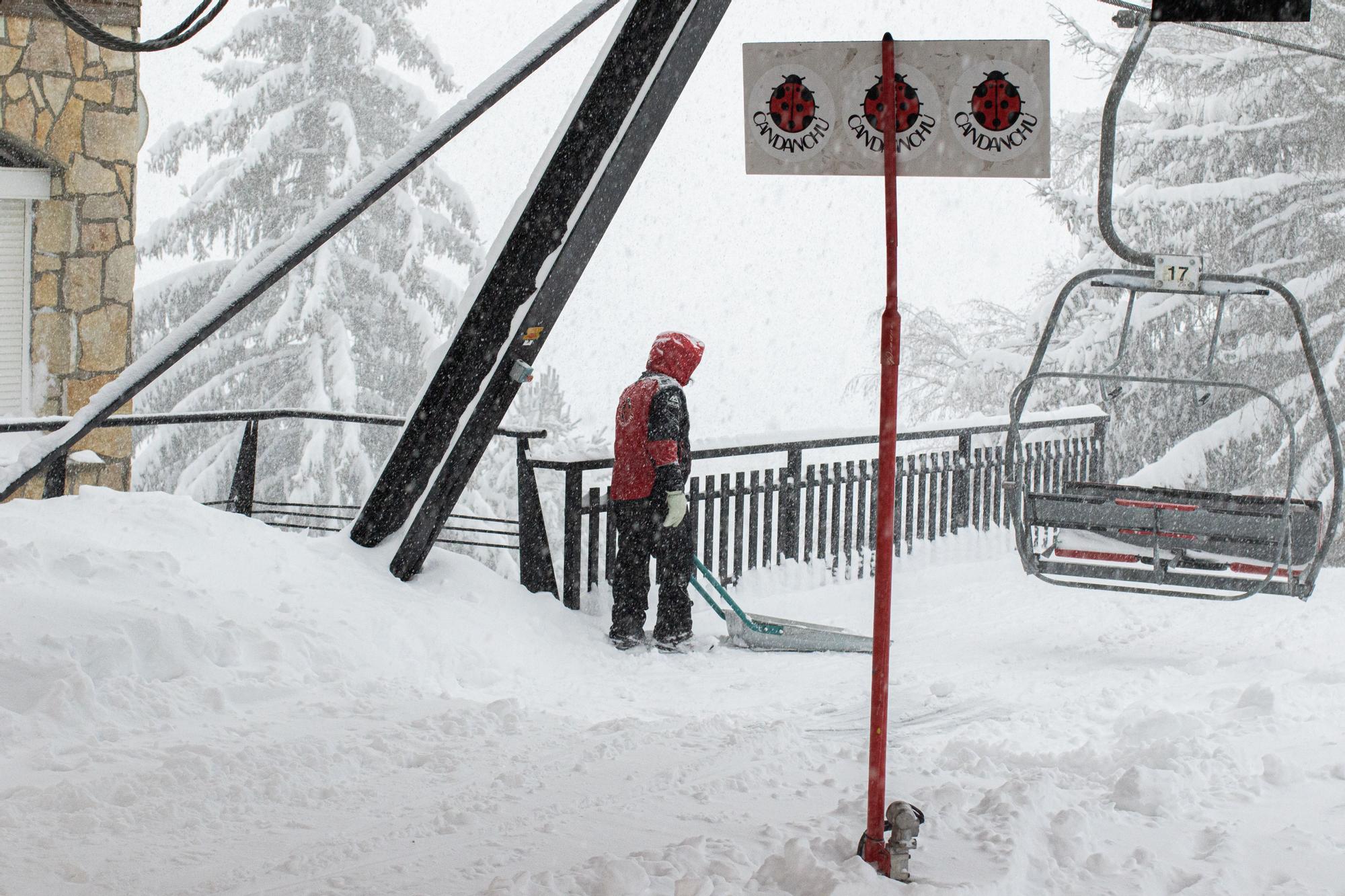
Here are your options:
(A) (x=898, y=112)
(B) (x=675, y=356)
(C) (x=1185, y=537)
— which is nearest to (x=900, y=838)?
(A) (x=898, y=112)

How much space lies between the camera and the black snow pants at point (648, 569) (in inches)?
282

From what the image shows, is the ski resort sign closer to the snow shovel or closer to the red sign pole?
the red sign pole

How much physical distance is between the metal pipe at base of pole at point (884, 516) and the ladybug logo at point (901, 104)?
204 millimetres

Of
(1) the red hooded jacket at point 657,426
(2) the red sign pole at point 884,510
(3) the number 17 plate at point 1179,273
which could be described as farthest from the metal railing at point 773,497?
(2) the red sign pole at point 884,510

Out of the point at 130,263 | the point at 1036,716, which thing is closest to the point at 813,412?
the point at 130,263

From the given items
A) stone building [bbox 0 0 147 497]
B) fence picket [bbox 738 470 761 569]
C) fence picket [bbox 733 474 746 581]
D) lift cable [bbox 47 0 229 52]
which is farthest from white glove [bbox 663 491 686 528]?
stone building [bbox 0 0 147 497]

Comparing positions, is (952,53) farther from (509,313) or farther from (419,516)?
(419,516)

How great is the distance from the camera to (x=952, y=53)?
3.41 meters

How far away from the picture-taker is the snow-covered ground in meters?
3.38

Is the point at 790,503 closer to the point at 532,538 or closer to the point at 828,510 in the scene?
the point at 828,510

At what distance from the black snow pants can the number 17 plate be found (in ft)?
9.78

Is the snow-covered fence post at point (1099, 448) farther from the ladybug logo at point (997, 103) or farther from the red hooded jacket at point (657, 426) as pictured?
the ladybug logo at point (997, 103)

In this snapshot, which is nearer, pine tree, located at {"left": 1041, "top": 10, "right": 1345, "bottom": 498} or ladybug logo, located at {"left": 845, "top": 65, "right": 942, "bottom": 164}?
ladybug logo, located at {"left": 845, "top": 65, "right": 942, "bottom": 164}

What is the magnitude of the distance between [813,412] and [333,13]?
177ft
